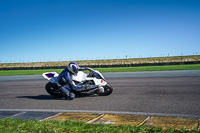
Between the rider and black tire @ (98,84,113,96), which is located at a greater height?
the rider

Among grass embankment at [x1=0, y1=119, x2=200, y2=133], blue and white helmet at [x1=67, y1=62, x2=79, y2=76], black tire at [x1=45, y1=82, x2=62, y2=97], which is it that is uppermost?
blue and white helmet at [x1=67, y1=62, x2=79, y2=76]

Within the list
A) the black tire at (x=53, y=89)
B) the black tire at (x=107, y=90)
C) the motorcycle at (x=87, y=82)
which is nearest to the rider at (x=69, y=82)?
the motorcycle at (x=87, y=82)

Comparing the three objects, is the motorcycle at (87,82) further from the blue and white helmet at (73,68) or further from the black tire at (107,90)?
the blue and white helmet at (73,68)

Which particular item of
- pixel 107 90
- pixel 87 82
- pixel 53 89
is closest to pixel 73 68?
pixel 87 82

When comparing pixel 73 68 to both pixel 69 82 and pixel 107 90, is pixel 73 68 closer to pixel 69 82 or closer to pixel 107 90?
pixel 69 82

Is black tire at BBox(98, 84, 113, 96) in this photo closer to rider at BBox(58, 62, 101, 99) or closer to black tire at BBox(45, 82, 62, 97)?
rider at BBox(58, 62, 101, 99)

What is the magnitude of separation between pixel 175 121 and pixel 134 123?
2.97 ft

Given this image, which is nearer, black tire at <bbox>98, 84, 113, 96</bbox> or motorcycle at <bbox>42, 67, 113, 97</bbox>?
motorcycle at <bbox>42, 67, 113, 97</bbox>

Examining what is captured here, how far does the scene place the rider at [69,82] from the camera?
27.1 feet

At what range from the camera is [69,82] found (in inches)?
327

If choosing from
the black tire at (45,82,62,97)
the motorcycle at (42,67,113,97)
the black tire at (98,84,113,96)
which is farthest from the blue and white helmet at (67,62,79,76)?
the black tire at (98,84,113,96)

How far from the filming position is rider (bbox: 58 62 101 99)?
8250mm

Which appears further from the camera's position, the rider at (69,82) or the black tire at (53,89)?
the black tire at (53,89)

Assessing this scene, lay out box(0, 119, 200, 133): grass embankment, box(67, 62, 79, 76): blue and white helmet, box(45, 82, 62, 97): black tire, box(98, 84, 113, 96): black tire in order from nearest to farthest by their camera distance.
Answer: box(0, 119, 200, 133): grass embankment < box(67, 62, 79, 76): blue and white helmet < box(98, 84, 113, 96): black tire < box(45, 82, 62, 97): black tire
